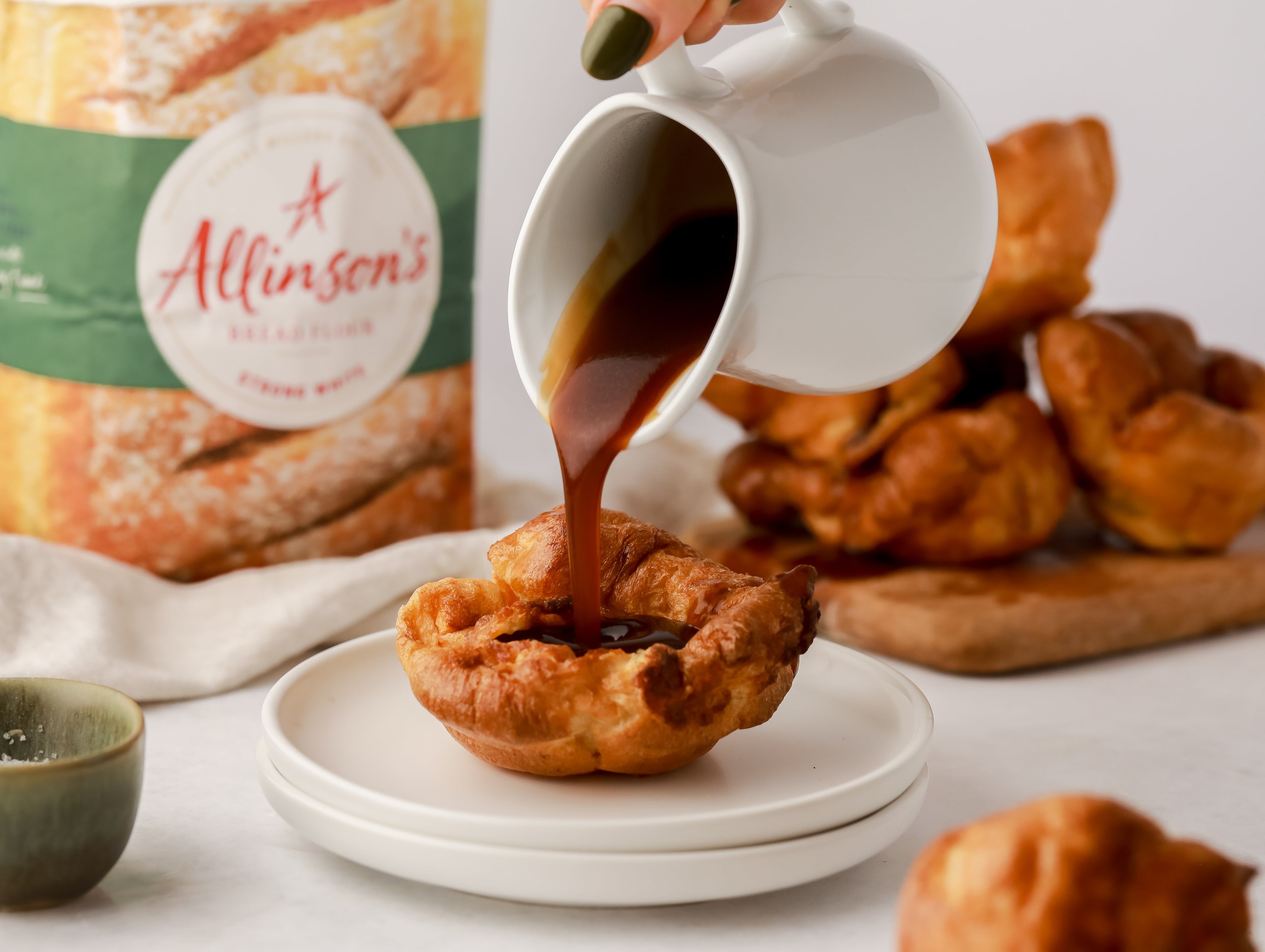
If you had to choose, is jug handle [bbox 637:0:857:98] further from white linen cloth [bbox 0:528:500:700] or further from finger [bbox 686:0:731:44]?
white linen cloth [bbox 0:528:500:700]

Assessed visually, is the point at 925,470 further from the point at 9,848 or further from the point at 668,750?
the point at 9,848

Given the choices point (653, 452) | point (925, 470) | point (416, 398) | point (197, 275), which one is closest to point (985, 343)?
point (925, 470)

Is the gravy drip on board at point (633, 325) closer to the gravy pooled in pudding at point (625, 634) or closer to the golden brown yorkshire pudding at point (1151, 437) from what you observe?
the gravy pooled in pudding at point (625, 634)

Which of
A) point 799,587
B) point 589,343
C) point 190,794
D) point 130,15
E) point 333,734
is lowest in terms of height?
point 190,794

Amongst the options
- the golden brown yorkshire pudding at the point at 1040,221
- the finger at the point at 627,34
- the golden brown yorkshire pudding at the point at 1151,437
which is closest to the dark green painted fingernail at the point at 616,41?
the finger at the point at 627,34

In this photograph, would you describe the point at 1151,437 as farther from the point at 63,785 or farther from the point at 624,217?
the point at 63,785

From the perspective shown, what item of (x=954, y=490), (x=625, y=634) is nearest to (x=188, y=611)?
(x=625, y=634)

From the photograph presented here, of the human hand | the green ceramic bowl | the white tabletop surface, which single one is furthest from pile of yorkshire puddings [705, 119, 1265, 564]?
the green ceramic bowl
